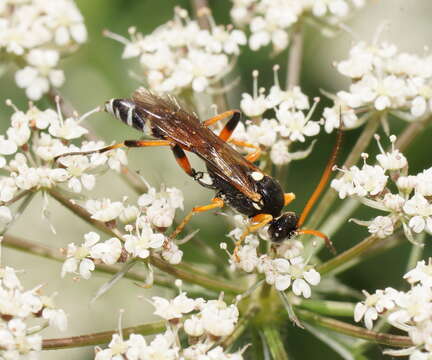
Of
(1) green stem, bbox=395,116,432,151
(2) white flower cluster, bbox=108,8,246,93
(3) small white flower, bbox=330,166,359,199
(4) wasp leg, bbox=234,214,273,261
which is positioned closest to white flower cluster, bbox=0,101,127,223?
(2) white flower cluster, bbox=108,8,246,93

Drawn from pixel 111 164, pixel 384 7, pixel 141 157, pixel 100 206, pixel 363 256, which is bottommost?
pixel 363 256

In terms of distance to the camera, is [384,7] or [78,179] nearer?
[78,179]

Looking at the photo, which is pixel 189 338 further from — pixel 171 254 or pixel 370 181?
pixel 370 181

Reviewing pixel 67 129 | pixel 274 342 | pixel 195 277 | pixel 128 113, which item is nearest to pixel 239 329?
pixel 274 342

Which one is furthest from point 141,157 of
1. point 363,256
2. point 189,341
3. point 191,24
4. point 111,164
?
point 189,341

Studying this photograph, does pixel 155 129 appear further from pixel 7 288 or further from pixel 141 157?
pixel 141 157

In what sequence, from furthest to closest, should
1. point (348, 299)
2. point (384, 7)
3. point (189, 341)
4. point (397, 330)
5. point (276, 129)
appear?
point (384, 7) → point (348, 299) → point (276, 129) → point (397, 330) → point (189, 341)

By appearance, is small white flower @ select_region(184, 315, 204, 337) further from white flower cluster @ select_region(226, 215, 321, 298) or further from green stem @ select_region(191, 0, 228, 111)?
green stem @ select_region(191, 0, 228, 111)
